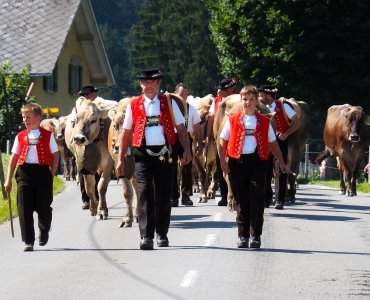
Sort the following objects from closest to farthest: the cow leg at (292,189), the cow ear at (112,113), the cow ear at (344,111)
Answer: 1. the cow ear at (112,113)
2. the cow leg at (292,189)
3. the cow ear at (344,111)

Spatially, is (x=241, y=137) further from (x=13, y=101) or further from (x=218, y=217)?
(x=13, y=101)

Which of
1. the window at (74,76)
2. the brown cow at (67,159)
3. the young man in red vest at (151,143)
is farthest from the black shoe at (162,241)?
the window at (74,76)

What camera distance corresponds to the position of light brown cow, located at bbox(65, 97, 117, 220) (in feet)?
53.2

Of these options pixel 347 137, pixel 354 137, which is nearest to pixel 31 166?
pixel 354 137

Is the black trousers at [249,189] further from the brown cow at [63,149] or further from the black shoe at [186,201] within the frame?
the brown cow at [63,149]

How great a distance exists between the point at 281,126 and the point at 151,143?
6.86 metres

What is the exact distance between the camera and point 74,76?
50.8 meters

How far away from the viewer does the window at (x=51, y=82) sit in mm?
47000

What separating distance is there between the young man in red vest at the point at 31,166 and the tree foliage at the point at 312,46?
85.9ft

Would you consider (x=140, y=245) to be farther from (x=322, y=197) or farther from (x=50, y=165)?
(x=322, y=197)

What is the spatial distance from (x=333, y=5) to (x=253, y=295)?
30268 millimetres

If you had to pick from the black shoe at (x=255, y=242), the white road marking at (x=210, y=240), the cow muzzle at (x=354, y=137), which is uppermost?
the cow muzzle at (x=354, y=137)

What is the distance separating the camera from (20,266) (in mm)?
11422

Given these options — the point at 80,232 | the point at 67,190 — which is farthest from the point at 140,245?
the point at 67,190
